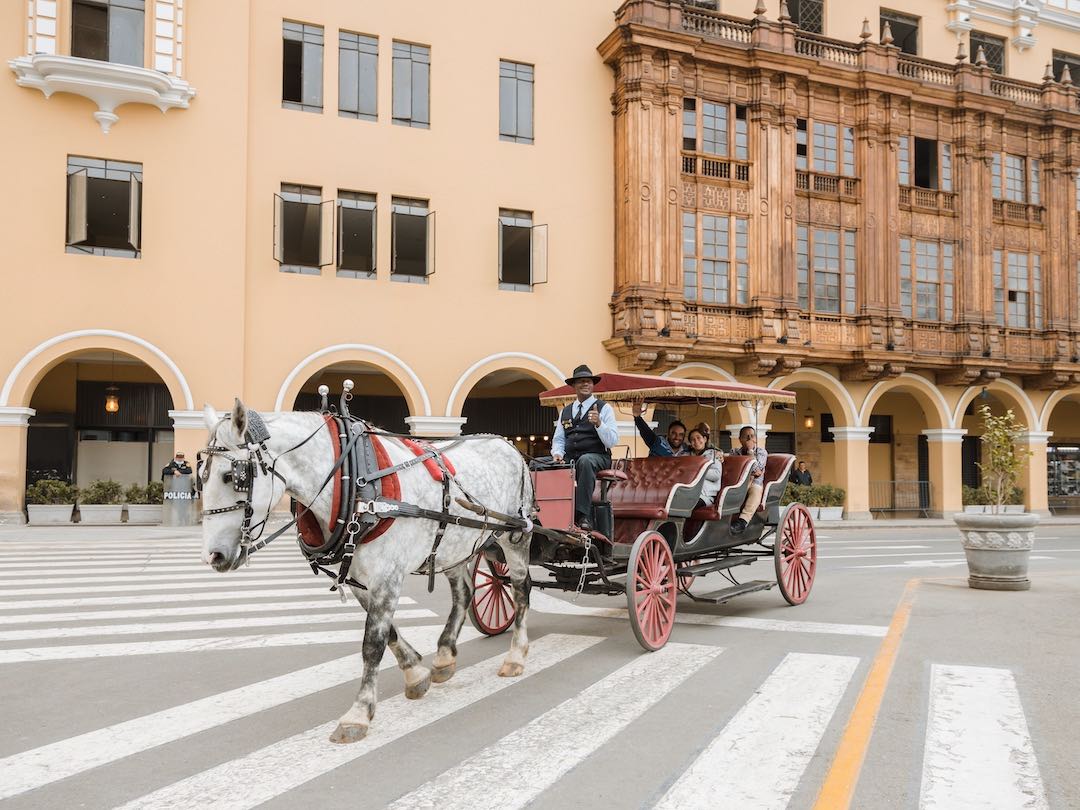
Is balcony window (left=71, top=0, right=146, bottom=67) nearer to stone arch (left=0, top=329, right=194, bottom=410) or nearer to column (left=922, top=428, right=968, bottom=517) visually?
stone arch (left=0, top=329, right=194, bottom=410)

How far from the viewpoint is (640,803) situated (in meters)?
4.43

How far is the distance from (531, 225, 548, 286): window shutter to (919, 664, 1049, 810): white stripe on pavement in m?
17.7

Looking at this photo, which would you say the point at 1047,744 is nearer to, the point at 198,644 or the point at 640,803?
the point at 640,803

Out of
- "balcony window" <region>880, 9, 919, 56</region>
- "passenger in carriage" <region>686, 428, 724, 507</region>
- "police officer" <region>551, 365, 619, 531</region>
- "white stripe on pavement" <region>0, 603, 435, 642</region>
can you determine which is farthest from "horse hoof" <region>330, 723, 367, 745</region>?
"balcony window" <region>880, 9, 919, 56</region>

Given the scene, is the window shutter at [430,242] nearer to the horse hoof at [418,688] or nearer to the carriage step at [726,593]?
the carriage step at [726,593]

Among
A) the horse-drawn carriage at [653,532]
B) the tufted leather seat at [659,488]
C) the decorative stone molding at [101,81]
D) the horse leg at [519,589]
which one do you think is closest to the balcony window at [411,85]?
the decorative stone molding at [101,81]

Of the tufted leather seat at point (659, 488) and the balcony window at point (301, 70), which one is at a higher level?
the balcony window at point (301, 70)

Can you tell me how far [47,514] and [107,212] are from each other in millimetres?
6778

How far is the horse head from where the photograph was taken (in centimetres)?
529

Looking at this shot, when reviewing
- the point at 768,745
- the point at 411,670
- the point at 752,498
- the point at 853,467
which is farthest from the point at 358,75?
the point at 768,745

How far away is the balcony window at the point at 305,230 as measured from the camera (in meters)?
21.4

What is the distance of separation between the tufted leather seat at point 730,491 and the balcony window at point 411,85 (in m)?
15.2

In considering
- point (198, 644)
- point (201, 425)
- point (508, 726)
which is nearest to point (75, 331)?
point (201, 425)

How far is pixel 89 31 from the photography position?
20219mm
